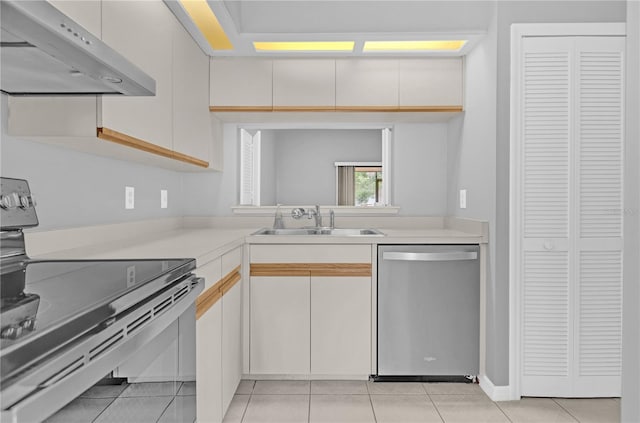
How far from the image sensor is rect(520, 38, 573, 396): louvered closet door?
2.34 m

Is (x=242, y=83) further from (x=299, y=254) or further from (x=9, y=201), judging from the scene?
(x=9, y=201)

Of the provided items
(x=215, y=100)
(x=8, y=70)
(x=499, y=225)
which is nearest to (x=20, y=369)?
(x=8, y=70)

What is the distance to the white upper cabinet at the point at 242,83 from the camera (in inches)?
112

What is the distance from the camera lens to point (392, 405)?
92.5 inches

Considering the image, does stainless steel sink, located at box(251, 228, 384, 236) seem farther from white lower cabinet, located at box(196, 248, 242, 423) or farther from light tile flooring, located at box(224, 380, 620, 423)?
light tile flooring, located at box(224, 380, 620, 423)

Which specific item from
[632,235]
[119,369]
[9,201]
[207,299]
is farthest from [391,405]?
[9,201]

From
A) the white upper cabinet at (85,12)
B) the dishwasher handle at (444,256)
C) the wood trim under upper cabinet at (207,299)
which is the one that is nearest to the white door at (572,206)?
the dishwasher handle at (444,256)

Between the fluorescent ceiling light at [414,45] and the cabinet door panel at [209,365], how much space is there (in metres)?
1.77

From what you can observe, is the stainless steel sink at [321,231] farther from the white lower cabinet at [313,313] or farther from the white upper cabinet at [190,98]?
the white upper cabinet at [190,98]

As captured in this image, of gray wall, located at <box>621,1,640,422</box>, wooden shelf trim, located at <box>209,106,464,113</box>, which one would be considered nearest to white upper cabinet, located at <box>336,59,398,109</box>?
wooden shelf trim, located at <box>209,106,464,113</box>

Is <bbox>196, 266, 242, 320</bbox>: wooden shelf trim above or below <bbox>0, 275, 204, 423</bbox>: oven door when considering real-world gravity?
below

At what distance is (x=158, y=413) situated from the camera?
3.47 feet

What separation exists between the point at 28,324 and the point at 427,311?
86.1 inches

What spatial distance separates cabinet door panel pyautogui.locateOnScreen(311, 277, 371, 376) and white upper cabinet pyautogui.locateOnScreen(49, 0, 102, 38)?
1661 mm
